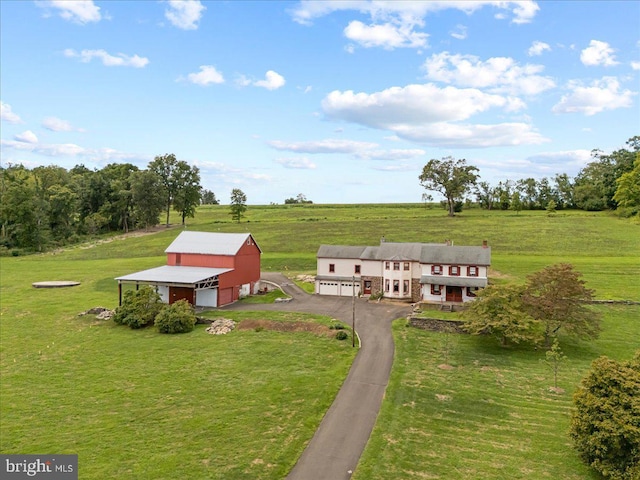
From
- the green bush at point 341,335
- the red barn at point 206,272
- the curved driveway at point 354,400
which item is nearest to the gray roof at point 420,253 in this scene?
the curved driveway at point 354,400

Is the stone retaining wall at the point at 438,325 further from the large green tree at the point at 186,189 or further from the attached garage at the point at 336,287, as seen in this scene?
the large green tree at the point at 186,189

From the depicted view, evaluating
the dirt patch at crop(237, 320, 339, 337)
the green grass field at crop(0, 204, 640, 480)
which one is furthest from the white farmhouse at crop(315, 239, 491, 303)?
the green grass field at crop(0, 204, 640, 480)

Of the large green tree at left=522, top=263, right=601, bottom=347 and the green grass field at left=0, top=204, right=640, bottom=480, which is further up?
the large green tree at left=522, top=263, right=601, bottom=347

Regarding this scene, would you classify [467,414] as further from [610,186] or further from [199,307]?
[610,186]

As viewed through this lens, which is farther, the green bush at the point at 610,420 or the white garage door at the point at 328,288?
the white garage door at the point at 328,288

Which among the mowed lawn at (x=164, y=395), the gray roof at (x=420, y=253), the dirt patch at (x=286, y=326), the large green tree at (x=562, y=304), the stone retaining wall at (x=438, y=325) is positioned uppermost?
the gray roof at (x=420, y=253)

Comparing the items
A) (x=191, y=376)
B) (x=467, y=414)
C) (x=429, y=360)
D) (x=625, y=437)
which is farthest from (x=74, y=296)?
(x=625, y=437)

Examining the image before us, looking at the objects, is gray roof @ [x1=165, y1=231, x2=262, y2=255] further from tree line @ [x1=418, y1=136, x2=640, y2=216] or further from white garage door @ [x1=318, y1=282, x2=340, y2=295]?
tree line @ [x1=418, y1=136, x2=640, y2=216]
